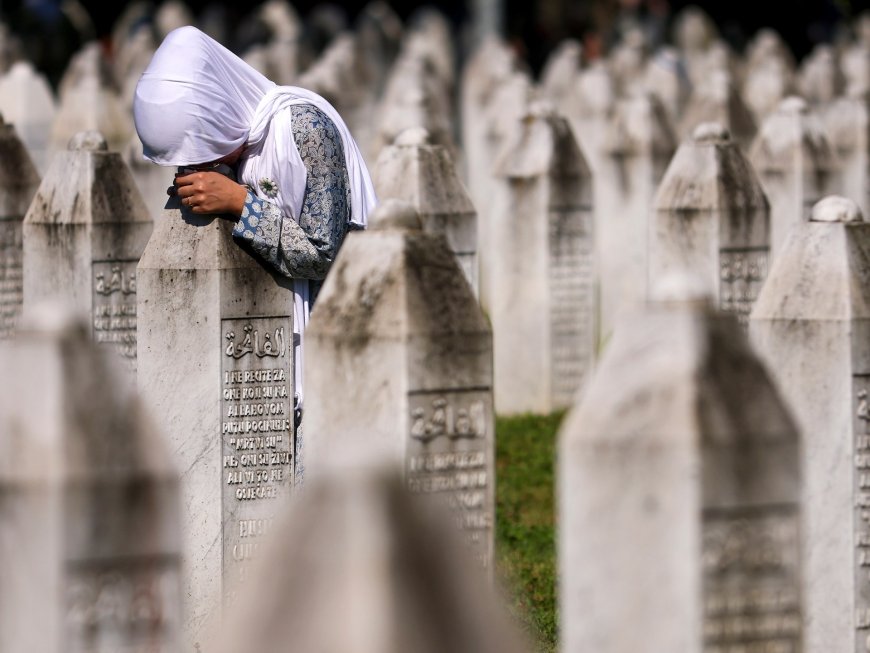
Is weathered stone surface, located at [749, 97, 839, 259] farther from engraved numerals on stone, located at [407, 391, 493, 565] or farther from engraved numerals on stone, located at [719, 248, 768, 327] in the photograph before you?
engraved numerals on stone, located at [407, 391, 493, 565]

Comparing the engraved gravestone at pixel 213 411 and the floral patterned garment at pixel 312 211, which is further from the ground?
the floral patterned garment at pixel 312 211

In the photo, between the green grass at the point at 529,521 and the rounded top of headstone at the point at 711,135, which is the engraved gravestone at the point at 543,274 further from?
the rounded top of headstone at the point at 711,135

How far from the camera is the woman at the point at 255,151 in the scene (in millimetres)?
7469

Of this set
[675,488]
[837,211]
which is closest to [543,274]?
[837,211]

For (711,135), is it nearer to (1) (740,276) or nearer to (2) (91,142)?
(1) (740,276)

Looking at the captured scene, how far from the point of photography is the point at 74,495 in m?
4.72

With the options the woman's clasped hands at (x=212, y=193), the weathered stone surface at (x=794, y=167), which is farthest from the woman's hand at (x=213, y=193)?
the weathered stone surface at (x=794, y=167)

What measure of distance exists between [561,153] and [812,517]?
7.52m

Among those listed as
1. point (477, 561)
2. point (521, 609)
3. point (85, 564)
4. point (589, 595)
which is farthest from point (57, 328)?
point (521, 609)

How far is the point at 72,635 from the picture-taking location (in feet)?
15.9

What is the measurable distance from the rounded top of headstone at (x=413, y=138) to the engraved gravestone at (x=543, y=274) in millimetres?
2500

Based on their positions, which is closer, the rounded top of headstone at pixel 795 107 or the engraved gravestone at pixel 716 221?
the engraved gravestone at pixel 716 221

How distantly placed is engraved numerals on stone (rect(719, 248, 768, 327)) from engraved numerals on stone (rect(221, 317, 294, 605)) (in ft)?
12.4

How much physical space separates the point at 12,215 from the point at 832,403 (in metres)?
5.49
